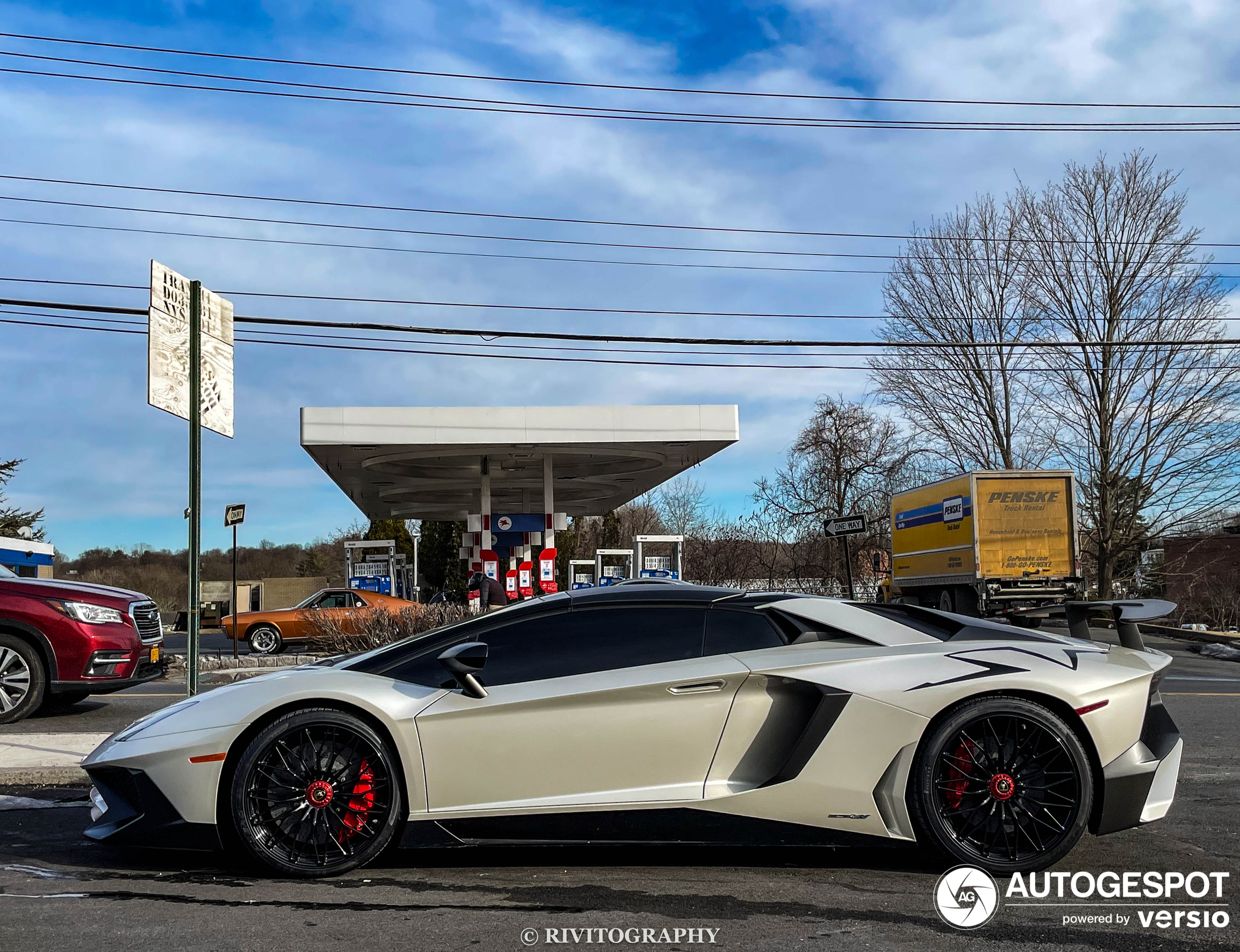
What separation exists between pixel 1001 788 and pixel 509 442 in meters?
19.4

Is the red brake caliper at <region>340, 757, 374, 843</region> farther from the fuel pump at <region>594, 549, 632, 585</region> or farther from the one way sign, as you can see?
the fuel pump at <region>594, 549, 632, 585</region>

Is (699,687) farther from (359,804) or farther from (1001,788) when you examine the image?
(359,804)

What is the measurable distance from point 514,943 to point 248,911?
111 cm

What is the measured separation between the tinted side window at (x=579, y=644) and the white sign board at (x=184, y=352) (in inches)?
199

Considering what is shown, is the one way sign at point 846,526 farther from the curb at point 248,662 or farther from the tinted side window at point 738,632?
the tinted side window at point 738,632

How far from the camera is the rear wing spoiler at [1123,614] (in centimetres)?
484

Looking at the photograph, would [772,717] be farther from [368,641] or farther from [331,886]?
[368,641]

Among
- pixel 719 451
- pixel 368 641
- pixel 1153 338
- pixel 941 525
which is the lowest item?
pixel 368 641

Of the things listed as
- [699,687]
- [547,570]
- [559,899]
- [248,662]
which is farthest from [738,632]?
[547,570]

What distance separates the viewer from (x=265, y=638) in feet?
66.9

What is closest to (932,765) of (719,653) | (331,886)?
(719,653)

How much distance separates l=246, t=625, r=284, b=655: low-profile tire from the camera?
2033cm

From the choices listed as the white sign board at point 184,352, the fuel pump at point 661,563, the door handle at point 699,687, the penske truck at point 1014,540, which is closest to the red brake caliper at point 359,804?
the door handle at point 699,687

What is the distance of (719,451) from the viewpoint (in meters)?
25.6
